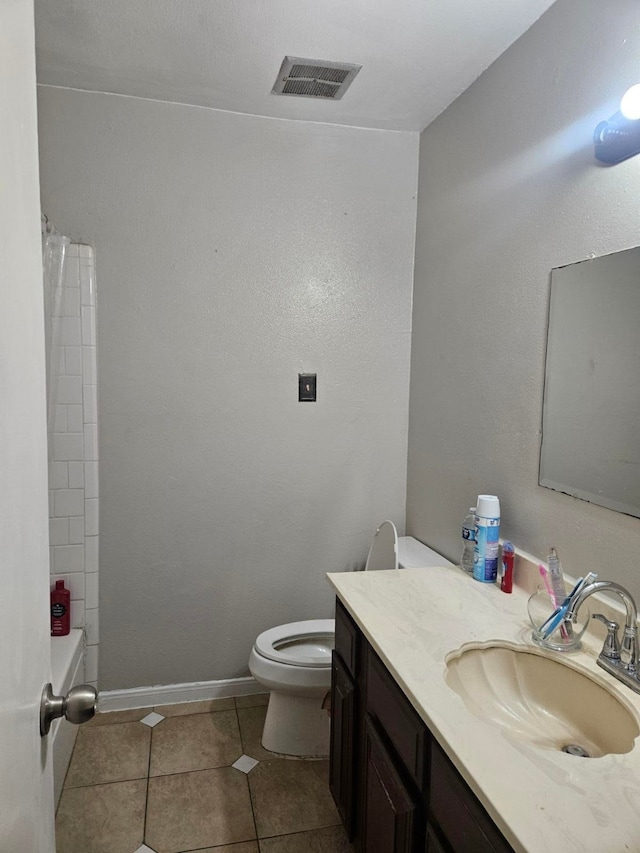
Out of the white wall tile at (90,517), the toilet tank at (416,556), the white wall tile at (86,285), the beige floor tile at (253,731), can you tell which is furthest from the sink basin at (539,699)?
the white wall tile at (86,285)

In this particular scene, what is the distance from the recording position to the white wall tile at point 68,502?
7.77ft

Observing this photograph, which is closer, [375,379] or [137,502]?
[137,502]

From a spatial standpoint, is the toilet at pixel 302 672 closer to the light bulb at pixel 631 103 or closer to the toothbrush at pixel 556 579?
the toothbrush at pixel 556 579

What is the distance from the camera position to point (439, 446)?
240 centimetres

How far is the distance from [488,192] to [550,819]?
1.81m

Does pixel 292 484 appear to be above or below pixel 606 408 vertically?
below

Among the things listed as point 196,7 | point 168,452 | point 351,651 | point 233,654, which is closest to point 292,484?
point 168,452

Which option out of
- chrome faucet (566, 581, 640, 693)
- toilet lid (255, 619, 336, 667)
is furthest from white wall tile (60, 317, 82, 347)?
chrome faucet (566, 581, 640, 693)

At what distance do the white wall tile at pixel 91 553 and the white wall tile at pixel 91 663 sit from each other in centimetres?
34

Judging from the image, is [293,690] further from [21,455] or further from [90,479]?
[21,455]

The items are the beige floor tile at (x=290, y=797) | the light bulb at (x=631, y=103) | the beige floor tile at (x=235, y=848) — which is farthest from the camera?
the beige floor tile at (x=290, y=797)

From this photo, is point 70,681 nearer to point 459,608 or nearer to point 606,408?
point 459,608

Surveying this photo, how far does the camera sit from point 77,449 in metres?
2.37

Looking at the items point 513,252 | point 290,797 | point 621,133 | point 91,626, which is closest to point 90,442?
point 91,626
